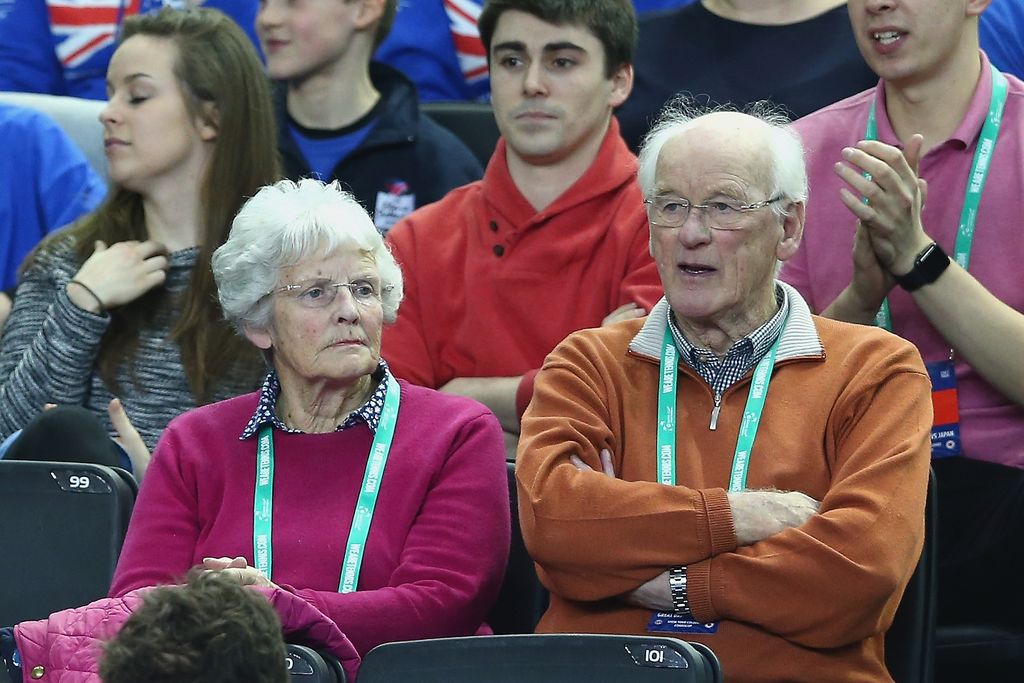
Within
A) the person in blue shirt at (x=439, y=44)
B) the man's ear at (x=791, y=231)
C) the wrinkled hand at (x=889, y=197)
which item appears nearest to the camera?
the man's ear at (x=791, y=231)

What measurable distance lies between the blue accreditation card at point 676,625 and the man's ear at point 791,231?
2.31ft

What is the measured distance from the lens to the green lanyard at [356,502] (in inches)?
115

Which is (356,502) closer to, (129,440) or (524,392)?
(524,392)

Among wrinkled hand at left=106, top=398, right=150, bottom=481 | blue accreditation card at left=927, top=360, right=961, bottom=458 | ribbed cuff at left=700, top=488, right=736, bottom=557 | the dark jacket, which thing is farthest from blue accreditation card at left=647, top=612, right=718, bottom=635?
the dark jacket

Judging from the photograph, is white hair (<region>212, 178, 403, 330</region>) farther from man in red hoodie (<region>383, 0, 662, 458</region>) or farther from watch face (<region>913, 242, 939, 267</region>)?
watch face (<region>913, 242, 939, 267</region>)

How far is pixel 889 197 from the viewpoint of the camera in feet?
10.5

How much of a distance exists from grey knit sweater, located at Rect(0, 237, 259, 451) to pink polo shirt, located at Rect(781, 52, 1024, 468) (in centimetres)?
128

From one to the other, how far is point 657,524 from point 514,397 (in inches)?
36.0

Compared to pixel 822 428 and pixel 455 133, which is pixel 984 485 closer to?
pixel 822 428

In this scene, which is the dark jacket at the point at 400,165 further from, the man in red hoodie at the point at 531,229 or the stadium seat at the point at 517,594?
the stadium seat at the point at 517,594

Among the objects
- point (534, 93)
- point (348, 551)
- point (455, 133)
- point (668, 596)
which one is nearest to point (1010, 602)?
point (668, 596)

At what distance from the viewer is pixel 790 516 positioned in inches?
106

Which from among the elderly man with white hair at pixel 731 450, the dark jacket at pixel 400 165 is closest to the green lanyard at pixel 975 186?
the elderly man with white hair at pixel 731 450

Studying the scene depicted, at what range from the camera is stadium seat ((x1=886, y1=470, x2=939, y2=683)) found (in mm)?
2793
